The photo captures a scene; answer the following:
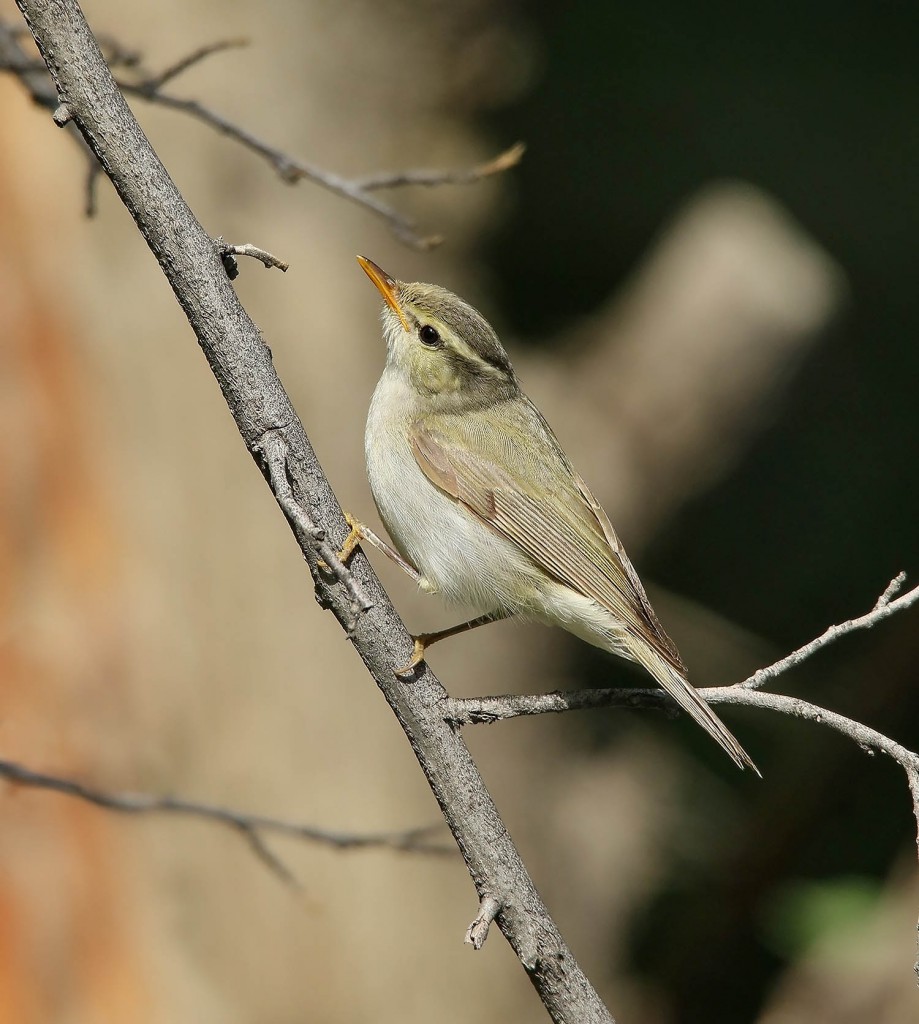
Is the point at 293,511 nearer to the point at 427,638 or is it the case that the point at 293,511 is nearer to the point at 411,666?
the point at 411,666

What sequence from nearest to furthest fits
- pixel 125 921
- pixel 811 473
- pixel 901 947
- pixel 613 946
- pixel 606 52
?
pixel 125 921, pixel 901 947, pixel 613 946, pixel 606 52, pixel 811 473

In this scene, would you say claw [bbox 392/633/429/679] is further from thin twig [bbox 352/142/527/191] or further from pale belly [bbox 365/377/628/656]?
thin twig [bbox 352/142/527/191]

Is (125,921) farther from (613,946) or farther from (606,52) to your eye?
A: (606,52)

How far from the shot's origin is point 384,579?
6168mm

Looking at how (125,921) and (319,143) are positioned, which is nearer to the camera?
(125,921)

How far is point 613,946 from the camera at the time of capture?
291 inches

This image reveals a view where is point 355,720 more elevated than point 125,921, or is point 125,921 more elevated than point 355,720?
point 355,720

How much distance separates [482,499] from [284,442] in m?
1.22

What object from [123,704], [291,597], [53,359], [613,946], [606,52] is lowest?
[613,946]

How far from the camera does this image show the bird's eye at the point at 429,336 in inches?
159

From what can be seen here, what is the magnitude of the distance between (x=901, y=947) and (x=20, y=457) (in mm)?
5073

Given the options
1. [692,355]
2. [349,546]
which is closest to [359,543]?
[349,546]

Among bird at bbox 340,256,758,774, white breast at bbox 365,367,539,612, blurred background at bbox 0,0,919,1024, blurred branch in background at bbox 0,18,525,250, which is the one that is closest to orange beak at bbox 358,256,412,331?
bird at bbox 340,256,758,774

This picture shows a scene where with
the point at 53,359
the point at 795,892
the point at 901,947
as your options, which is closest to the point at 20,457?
the point at 53,359
